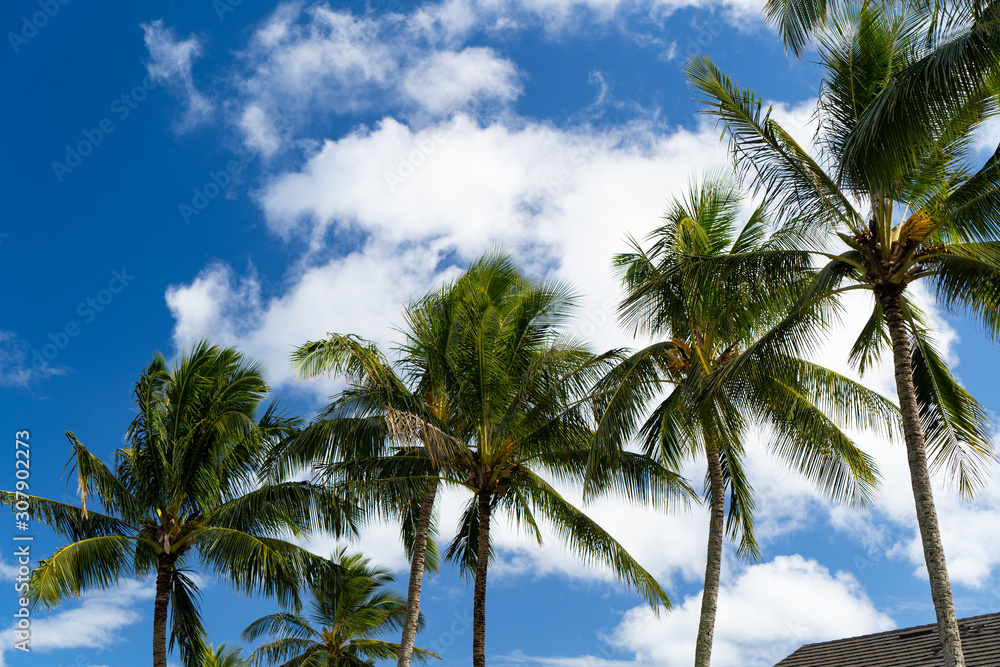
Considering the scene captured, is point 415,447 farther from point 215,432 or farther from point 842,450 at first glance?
point 842,450

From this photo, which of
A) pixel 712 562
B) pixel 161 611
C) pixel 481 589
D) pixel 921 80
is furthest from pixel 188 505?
pixel 921 80

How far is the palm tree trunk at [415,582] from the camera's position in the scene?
15.4 m

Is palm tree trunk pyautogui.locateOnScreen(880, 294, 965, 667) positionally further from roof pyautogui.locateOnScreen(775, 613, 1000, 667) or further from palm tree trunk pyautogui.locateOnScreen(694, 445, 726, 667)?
palm tree trunk pyautogui.locateOnScreen(694, 445, 726, 667)

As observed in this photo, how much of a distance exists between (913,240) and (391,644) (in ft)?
62.0

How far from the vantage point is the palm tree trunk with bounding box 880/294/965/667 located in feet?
30.8

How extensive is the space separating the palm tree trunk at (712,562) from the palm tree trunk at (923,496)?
4.14 metres

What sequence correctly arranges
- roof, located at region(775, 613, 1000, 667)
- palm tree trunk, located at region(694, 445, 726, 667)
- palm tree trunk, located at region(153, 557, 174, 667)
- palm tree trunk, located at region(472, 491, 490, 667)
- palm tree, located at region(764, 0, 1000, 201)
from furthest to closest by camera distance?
palm tree trunk, located at region(153, 557, 174, 667) < palm tree trunk, located at region(472, 491, 490, 667) < palm tree trunk, located at region(694, 445, 726, 667) < roof, located at region(775, 613, 1000, 667) < palm tree, located at region(764, 0, 1000, 201)

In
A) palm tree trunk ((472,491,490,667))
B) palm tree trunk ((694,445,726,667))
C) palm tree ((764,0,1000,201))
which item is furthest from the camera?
palm tree trunk ((472,491,490,667))

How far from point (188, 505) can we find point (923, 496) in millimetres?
13410

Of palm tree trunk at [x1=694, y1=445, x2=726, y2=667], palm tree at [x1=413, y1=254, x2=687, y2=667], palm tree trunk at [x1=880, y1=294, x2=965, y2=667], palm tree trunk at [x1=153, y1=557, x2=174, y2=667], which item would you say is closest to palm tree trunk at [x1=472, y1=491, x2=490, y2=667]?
palm tree at [x1=413, y1=254, x2=687, y2=667]

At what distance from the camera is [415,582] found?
53.1ft

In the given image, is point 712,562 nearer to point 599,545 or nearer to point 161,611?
point 599,545

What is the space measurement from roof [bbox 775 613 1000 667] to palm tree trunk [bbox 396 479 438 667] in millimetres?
6437

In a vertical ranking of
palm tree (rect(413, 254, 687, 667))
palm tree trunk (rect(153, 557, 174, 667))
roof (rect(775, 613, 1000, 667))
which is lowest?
roof (rect(775, 613, 1000, 667))
